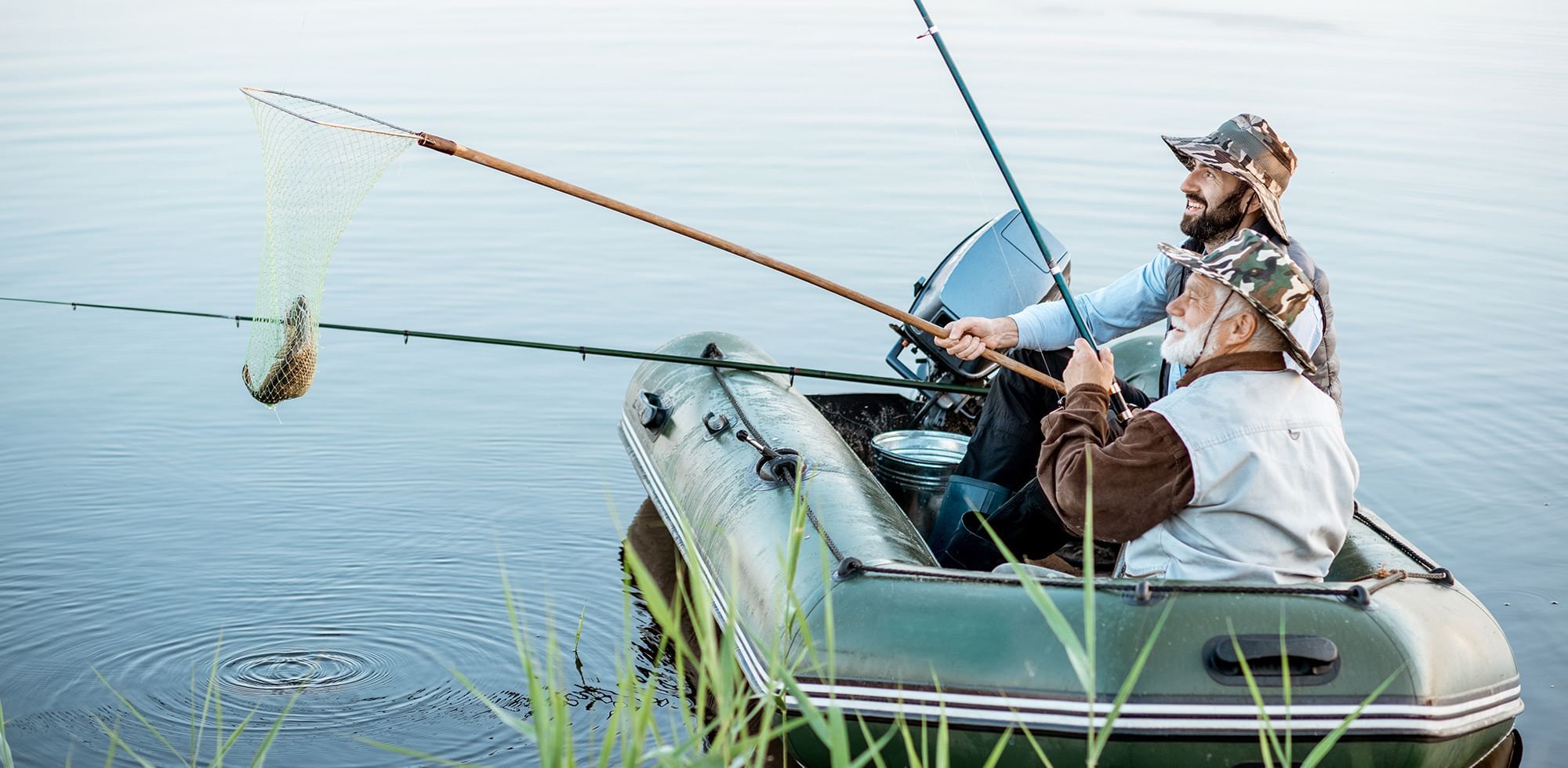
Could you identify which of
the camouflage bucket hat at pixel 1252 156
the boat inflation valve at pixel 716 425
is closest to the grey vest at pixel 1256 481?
the camouflage bucket hat at pixel 1252 156

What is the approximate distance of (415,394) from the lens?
6.20 metres

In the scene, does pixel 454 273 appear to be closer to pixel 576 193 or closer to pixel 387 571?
pixel 387 571

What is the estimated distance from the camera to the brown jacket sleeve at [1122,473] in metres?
2.96

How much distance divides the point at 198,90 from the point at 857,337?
254 inches

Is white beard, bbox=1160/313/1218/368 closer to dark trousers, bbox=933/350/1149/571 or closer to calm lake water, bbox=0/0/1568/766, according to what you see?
dark trousers, bbox=933/350/1149/571

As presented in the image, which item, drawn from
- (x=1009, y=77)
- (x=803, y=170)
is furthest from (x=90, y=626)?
(x=1009, y=77)

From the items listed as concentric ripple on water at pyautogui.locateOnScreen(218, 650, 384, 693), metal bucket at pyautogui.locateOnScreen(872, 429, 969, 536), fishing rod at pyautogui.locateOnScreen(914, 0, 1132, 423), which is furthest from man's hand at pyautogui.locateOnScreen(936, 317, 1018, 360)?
concentric ripple on water at pyautogui.locateOnScreen(218, 650, 384, 693)

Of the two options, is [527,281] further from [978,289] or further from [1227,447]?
[1227,447]

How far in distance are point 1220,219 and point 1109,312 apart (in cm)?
41

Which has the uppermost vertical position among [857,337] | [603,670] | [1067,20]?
[1067,20]

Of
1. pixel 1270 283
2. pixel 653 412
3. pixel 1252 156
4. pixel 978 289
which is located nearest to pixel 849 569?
pixel 1270 283

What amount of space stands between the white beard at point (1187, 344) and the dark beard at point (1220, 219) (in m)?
0.83

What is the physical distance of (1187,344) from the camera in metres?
3.06

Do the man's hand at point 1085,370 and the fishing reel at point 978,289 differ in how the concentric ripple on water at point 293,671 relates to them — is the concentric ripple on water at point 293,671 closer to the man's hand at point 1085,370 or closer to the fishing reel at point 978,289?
the fishing reel at point 978,289
